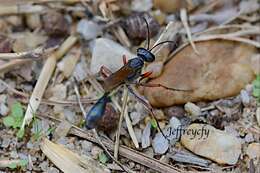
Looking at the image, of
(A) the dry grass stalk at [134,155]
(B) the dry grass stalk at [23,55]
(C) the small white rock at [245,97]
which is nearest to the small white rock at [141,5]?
(B) the dry grass stalk at [23,55]

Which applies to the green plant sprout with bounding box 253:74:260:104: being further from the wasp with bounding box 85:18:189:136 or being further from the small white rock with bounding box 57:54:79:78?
the small white rock with bounding box 57:54:79:78

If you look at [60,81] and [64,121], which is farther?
[60,81]

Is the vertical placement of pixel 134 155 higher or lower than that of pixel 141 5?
lower

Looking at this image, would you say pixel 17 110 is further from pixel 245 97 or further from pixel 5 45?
pixel 245 97

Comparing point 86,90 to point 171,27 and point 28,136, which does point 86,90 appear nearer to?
point 28,136

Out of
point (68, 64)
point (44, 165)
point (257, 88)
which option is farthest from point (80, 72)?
point (257, 88)

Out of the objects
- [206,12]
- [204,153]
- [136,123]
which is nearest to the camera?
[204,153]

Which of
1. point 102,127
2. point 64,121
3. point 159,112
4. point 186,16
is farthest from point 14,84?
point 186,16

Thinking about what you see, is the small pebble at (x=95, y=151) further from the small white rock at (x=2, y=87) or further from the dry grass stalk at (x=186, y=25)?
the dry grass stalk at (x=186, y=25)
